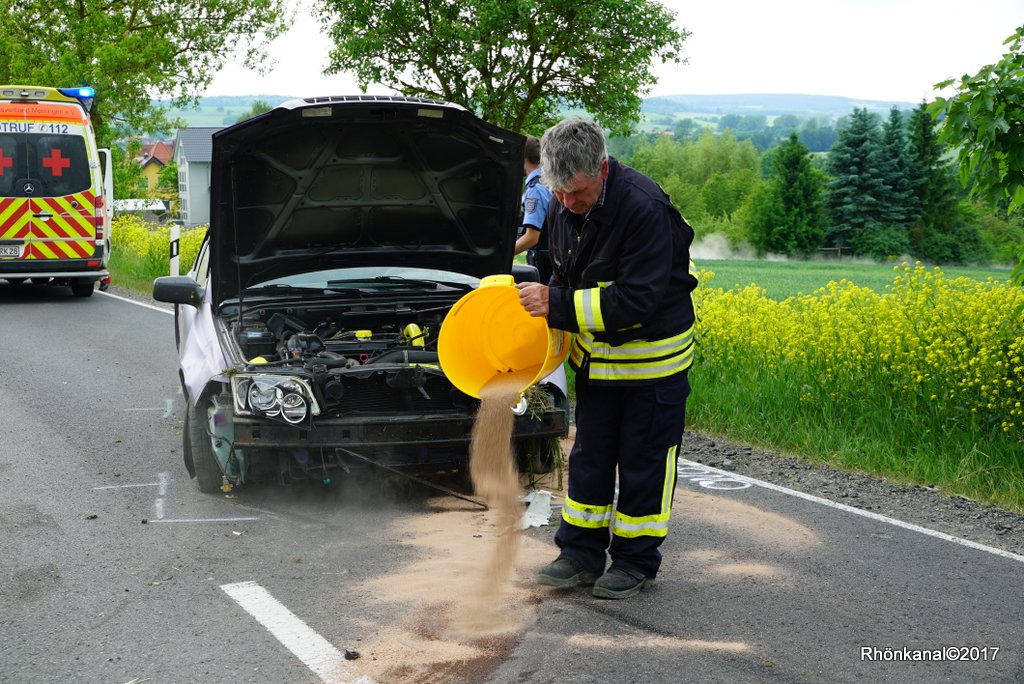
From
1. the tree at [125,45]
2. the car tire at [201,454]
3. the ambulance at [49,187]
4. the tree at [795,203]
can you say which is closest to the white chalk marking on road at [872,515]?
the car tire at [201,454]

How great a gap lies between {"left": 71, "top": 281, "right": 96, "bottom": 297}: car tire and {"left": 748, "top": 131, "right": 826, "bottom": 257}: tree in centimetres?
6098

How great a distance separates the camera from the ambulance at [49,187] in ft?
54.0

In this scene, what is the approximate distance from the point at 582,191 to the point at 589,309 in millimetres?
472

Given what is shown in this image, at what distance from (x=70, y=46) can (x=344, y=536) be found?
26.0 m

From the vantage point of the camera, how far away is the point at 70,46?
28266 millimetres

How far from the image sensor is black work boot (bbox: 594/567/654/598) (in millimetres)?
4812

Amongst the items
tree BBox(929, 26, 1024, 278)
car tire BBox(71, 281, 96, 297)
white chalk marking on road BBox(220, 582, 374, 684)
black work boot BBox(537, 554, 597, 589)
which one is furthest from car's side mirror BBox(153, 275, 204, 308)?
car tire BBox(71, 281, 96, 297)

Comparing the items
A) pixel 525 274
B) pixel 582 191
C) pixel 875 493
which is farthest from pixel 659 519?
pixel 525 274

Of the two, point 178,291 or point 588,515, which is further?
point 178,291

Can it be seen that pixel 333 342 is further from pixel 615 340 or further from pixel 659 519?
pixel 659 519

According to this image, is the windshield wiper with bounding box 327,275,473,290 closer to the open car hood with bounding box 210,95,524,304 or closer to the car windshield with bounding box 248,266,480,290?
the car windshield with bounding box 248,266,480,290

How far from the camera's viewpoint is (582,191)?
15.1ft

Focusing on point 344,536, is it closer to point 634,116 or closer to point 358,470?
point 358,470

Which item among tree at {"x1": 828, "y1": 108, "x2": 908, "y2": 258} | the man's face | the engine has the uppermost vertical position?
the man's face
